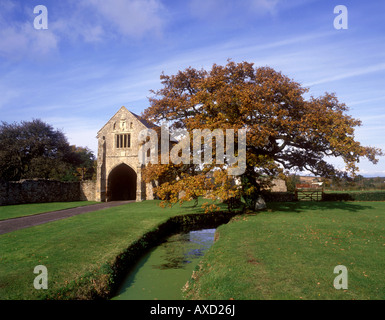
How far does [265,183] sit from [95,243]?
14.2m

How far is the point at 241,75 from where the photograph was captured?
67.3 ft

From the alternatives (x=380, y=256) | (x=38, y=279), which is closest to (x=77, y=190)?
(x=38, y=279)

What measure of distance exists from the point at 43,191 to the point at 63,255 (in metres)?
23.9

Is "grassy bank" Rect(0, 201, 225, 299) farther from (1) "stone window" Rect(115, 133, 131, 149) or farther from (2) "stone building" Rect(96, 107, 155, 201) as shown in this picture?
(1) "stone window" Rect(115, 133, 131, 149)

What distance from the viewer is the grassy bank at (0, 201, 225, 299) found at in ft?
22.7

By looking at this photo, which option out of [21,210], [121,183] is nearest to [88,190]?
[121,183]

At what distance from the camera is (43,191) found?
3005 centimetres

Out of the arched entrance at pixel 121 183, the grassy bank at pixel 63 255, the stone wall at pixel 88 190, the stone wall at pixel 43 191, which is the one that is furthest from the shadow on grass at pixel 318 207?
the stone wall at pixel 43 191

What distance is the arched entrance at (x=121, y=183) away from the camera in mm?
35469

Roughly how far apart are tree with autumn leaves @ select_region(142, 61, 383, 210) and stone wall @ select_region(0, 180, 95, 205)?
16.2 meters

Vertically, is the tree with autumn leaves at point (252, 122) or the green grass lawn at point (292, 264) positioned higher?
the tree with autumn leaves at point (252, 122)

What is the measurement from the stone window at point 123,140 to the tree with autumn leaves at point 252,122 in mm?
14272

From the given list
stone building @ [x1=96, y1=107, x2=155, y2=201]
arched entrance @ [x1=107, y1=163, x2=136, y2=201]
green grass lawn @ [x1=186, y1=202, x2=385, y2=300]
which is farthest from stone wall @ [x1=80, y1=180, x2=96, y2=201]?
green grass lawn @ [x1=186, y1=202, x2=385, y2=300]

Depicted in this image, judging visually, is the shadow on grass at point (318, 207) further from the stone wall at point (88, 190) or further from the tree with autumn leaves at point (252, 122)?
the stone wall at point (88, 190)
